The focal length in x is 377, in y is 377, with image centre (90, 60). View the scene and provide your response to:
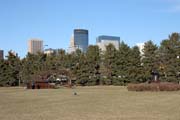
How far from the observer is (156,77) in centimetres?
4869

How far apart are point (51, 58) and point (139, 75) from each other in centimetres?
1432

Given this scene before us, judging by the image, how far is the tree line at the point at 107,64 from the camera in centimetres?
4872

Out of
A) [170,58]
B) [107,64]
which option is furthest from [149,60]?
[107,64]

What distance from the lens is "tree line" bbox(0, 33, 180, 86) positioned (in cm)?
4872

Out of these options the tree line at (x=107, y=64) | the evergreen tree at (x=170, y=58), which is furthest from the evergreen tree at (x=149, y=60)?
the evergreen tree at (x=170, y=58)

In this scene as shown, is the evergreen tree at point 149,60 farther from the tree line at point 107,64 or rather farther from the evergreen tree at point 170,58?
the evergreen tree at point 170,58

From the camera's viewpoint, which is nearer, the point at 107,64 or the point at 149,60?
the point at 149,60

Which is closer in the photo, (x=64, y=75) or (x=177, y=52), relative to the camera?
(x=177, y=52)

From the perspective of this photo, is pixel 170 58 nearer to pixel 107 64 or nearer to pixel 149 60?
pixel 149 60

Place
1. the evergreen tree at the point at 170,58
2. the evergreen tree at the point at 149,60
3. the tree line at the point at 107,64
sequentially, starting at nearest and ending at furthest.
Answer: the evergreen tree at the point at 170,58, the tree line at the point at 107,64, the evergreen tree at the point at 149,60

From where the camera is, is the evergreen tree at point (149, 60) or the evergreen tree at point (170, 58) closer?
the evergreen tree at point (170, 58)

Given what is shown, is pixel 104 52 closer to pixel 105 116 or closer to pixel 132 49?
pixel 132 49

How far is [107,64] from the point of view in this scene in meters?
52.2

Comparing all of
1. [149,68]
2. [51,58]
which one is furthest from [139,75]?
[51,58]
